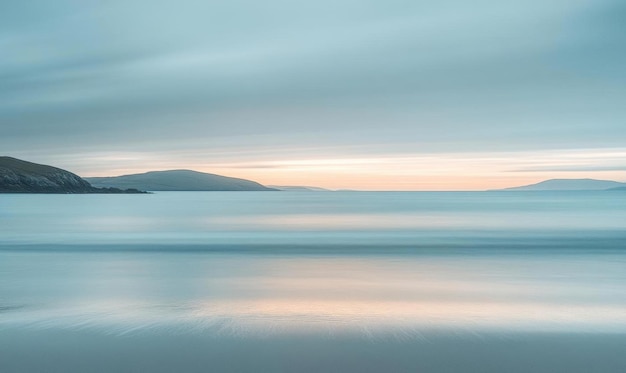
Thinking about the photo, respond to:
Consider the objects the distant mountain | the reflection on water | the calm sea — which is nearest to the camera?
the calm sea

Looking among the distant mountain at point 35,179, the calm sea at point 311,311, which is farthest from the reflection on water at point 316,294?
the distant mountain at point 35,179

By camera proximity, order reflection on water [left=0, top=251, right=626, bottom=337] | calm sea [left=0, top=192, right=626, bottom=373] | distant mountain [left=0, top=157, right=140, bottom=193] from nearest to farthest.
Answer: calm sea [left=0, top=192, right=626, bottom=373], reflection on water [left=0, top=251, right=626, bottom=337], distant mountain [left=0, top=157, right=140, bottom=193]

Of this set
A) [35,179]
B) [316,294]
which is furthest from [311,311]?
[35,179]

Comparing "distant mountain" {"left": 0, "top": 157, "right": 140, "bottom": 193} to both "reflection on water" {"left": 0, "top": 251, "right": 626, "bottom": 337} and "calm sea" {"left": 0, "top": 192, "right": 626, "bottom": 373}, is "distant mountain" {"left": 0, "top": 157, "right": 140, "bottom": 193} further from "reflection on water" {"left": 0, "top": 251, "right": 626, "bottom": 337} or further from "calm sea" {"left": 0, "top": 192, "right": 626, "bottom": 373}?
"reflection on water" {"left": 0, "top": 251, "right": 626, "bottom": 337}

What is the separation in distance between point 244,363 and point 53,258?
1461 cm

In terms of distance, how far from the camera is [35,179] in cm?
13125

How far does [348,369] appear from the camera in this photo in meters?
6.23

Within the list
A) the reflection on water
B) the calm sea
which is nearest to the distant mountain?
the calm sea

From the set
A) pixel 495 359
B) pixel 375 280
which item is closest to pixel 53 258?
pixel 375 280

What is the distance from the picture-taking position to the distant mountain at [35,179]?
130250 mm

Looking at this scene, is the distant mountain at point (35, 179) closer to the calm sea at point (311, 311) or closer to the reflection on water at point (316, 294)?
the calm sea at point (311, 311)

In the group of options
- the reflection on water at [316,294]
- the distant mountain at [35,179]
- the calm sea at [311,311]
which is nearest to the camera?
the calm sea at [311,311]

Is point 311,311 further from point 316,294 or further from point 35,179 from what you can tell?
point 35,179

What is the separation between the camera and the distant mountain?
130250 millimetres
